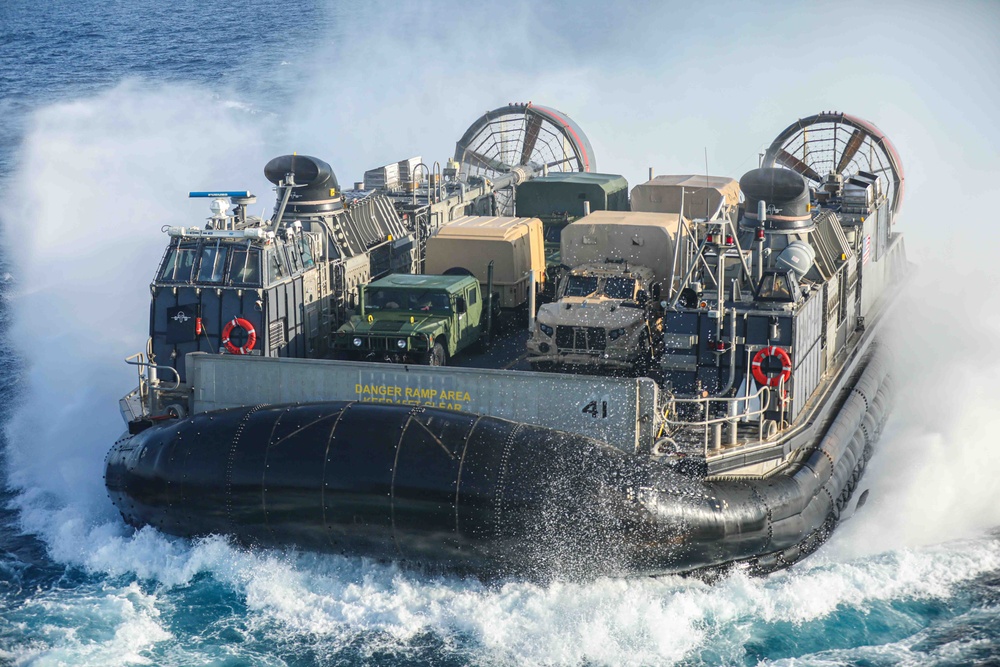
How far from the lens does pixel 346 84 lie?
41.0 m

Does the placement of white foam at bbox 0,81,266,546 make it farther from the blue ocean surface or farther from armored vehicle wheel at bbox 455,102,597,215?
armored vehicle wheel at bbox 455,102,597,215

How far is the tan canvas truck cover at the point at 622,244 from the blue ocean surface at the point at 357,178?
3.78 m

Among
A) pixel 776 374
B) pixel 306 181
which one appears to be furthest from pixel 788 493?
pixel 306 181

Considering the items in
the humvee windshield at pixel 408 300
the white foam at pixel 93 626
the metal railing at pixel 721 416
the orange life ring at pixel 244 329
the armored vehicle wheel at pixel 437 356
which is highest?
the humvee windshield at pixel 408 300

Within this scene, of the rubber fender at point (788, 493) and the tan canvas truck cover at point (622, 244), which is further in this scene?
the tan canvas truck cover at point (622, 244)

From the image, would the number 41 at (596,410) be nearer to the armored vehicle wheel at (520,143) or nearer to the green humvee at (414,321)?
the green humvee at (414,321)

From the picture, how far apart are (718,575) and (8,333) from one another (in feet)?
44.8

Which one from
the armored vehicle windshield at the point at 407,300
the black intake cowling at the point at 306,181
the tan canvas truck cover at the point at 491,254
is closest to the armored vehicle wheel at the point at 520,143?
the tan canvas truck cover at the point at 491,254

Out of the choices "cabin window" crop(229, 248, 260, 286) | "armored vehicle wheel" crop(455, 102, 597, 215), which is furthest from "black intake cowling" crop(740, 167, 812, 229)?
"armored vehicle wheel" crop(455, 102, 597, 215)

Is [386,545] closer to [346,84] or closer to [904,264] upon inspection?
[904,264]

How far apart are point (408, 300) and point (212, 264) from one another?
2.32 m

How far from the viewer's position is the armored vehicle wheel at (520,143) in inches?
898

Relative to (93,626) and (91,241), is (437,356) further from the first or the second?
(91,241)

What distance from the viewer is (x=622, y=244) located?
16031mm
